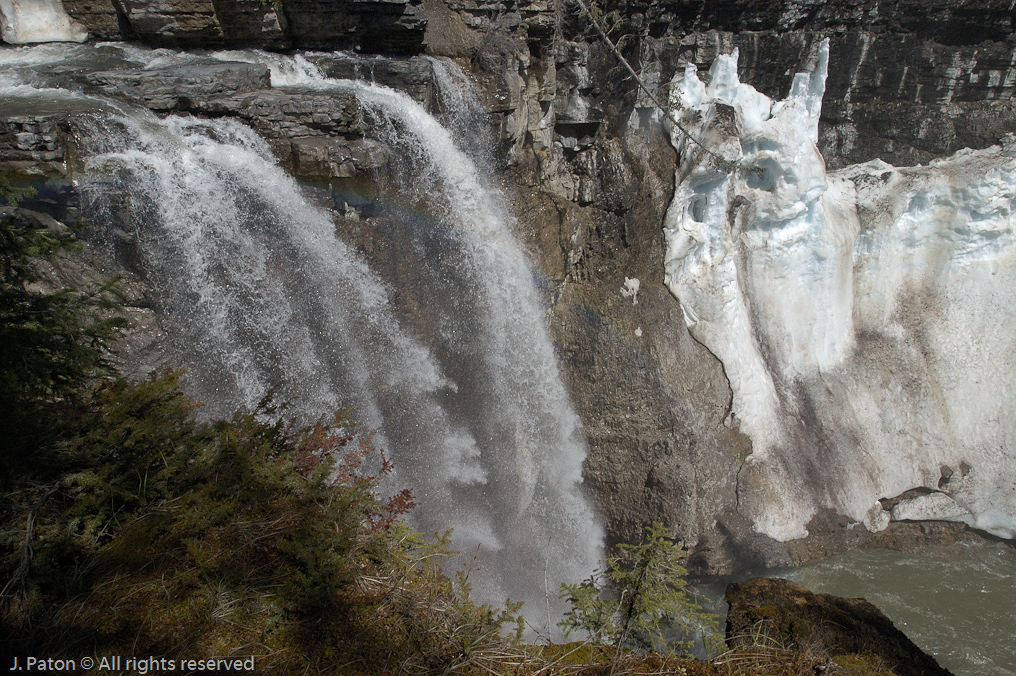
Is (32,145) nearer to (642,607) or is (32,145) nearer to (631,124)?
(642,607)

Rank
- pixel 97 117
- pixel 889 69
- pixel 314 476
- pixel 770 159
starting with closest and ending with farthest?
pixel 314 476 < pixel 97 117 < pixel 770 159 < pixel 889 69

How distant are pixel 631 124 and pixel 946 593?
26.4 feet

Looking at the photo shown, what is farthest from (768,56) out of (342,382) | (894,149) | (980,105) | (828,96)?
(342,382)

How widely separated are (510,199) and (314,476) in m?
5.44

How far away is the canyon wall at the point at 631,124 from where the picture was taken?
7.43 meters

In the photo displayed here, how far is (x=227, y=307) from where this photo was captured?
5.74m

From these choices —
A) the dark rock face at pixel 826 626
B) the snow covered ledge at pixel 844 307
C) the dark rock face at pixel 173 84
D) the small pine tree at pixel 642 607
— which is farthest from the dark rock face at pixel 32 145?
the snow covered ledge at pixel 844 307

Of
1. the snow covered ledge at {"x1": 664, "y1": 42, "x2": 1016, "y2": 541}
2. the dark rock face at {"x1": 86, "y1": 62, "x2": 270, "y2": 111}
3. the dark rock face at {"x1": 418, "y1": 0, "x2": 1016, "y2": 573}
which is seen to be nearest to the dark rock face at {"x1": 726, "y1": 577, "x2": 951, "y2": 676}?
the dark rock face at {"x1": 418, "y1": 0, "x2": 1016, "y2": 573}

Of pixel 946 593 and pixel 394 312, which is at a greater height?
pixel 394 312

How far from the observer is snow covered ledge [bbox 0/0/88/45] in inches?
285

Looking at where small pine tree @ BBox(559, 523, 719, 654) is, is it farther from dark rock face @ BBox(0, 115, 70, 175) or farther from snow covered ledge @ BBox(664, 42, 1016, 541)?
dark rock face @ BBox(0, 115, 70, 175)

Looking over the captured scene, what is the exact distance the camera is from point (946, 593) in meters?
7.95

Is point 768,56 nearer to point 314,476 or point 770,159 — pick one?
point 770,159

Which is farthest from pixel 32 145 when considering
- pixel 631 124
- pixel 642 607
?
pixel 631 124
